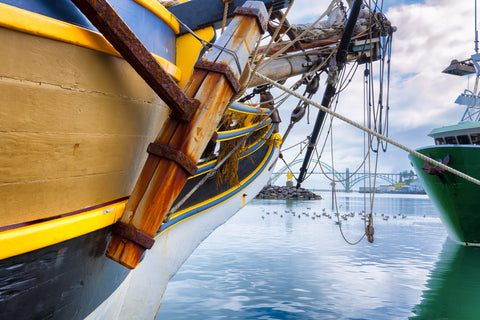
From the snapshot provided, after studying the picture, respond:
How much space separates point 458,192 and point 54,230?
41.2ft

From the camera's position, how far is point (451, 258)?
1050 cm

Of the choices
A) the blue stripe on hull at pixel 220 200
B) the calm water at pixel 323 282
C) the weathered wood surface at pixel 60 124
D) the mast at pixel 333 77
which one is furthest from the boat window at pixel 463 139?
the weathered wood surface at pixel 60 124

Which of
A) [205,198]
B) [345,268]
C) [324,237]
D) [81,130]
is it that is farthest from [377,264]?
[81,130]

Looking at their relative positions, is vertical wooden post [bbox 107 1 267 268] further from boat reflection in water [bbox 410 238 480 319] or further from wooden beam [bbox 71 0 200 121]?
boat reflection in water [bbox 410 238 480 319]

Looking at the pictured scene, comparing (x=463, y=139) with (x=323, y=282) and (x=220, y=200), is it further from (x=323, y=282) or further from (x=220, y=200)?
(x=220, y=200)

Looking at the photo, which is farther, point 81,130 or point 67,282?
point 67,282

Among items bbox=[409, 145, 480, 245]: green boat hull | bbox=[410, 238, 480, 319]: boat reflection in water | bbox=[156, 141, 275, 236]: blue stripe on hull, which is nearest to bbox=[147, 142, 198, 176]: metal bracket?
bbox=[156, 141, 275, 236]: blue stripe on hull

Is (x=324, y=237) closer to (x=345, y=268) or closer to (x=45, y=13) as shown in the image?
(x=345, y=268)

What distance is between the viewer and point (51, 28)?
1423 mm

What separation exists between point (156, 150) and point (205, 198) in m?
2.50

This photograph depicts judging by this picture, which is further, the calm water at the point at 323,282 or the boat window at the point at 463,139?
the boat window at the point at 463,139

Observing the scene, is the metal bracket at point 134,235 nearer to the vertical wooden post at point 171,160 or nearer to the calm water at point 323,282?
the vertical wooden post at point 171,160

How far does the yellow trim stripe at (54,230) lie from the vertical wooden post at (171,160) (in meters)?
0.12

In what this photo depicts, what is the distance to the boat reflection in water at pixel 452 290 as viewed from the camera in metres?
5.61
